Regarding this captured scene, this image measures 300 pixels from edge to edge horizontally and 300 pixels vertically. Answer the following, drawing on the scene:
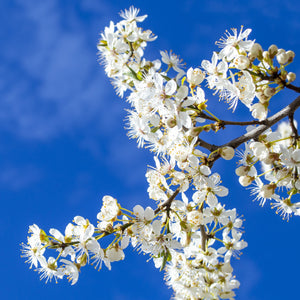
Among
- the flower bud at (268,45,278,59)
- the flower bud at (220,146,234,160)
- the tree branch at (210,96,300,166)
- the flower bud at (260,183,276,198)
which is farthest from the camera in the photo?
the flower bud at (260,183,276,198)

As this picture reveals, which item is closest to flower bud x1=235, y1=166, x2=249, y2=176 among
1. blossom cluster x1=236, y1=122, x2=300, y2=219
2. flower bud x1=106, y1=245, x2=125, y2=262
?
blossom cluster x1=236, y1=122, x2=300, y2=219

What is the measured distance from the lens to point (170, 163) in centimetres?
372

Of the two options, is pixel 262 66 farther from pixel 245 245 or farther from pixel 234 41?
pixel 245 245

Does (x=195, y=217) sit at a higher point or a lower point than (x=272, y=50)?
lower

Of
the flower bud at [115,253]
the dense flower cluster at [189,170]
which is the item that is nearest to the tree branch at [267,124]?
the dense flower cluster at [189,170]

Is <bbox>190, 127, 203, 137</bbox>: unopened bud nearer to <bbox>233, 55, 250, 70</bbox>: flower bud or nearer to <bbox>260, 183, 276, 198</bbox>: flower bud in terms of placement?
<bbox>233, 55, 250, 70</bbox>: flower bud

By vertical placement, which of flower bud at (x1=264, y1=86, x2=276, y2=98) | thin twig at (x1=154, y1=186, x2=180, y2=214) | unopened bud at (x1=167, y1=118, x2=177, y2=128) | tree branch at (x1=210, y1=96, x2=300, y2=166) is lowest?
thin twig at (x1=154, y1=186, x2=180, y2=214)

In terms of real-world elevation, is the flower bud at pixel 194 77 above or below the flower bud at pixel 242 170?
above

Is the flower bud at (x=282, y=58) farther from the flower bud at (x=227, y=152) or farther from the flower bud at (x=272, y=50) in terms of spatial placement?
the flower bud at (x=227, y=152)

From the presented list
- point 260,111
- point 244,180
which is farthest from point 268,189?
point 260,111

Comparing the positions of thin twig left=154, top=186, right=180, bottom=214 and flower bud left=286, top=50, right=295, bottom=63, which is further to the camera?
thin twig left=154, top=186, right=180, bottom=214

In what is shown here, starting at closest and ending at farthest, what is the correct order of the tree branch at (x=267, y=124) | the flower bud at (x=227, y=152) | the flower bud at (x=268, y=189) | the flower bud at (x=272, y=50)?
the flower bud at (x=227, y=152), the flower bud at (x=272, y=50), the tree branch at (x=267, y=124), the flower bud at (x=268, y=189)

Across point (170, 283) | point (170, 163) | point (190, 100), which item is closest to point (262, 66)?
point (190, 100)

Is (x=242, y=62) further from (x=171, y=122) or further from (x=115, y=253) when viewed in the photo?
(x=115, y=253)
